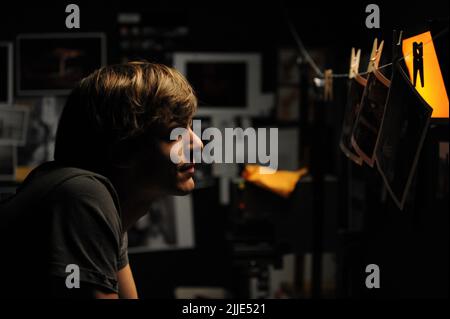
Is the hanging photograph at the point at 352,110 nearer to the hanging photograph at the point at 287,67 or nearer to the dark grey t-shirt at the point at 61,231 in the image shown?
the dark grey t-shirt at the point at 61,231

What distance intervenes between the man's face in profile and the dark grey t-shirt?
156mm

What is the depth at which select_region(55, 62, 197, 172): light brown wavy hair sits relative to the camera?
1180 millimetres

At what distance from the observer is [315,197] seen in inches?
86.0

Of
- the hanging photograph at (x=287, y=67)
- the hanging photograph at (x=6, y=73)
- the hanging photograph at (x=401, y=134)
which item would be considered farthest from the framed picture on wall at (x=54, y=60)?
the hanging photograph at (x=401, y=134)

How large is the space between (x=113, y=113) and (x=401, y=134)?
0.62m

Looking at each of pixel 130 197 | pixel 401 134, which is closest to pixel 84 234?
pixel 130 197

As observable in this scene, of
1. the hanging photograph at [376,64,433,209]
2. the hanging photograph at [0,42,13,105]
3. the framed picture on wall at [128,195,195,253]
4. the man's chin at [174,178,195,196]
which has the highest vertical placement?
the hanging photograph at [0,42,13,105]

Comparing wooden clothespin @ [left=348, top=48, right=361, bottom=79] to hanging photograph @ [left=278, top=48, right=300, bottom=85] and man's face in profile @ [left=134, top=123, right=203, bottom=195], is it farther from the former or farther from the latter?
hanging photograph @ [left=278, top=48, right=300, bottom=85]

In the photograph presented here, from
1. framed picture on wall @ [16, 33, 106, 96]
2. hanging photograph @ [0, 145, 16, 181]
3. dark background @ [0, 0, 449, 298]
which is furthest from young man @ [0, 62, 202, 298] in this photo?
hanging photograph @ [0, 145, 16, 181]

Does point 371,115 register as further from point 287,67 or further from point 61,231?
point 287,67

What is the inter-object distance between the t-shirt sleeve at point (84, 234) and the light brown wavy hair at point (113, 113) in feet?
0.52

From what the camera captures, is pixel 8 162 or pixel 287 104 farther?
pixel 287 104

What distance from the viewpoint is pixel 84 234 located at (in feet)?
3.27
